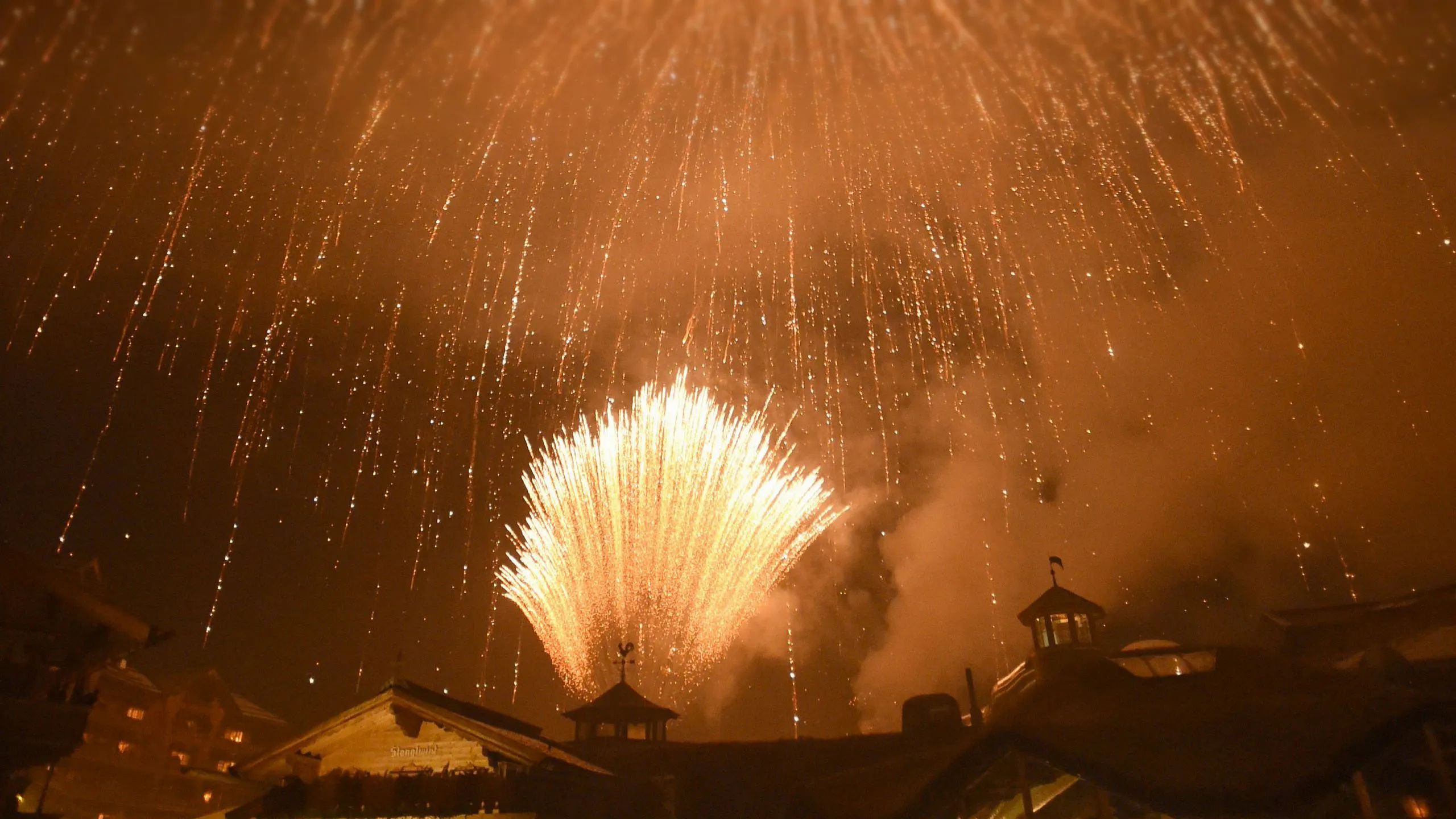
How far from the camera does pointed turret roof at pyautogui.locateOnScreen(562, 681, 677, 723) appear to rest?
88.6 feet

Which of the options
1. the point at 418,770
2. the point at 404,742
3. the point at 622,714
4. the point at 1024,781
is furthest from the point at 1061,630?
the point at 404,742

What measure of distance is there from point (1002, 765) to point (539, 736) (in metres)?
12.4

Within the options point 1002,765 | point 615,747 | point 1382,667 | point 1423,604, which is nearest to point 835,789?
point 1002,765

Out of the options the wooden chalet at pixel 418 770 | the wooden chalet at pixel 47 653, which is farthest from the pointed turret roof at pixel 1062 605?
the wooden chalet at pixel 47 653

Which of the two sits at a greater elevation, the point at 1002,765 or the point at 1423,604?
the point at 1423,604

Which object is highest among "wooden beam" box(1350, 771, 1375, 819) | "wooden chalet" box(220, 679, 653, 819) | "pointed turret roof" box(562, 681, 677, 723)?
"pointed turret roof" box(562, 681, 677, 723)

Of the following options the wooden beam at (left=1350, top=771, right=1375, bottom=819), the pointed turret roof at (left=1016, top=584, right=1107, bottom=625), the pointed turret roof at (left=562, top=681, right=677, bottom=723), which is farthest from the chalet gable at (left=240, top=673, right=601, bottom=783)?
the pointed turret roof at (left=1016, top=584, right=1107, bottom=625)

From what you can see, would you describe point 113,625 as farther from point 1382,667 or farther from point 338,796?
point 1382,667

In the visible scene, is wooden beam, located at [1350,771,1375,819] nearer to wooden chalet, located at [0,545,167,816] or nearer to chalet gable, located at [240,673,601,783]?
chalet gable, located at [240,673,601,783]

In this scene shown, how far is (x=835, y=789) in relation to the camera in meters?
13.3

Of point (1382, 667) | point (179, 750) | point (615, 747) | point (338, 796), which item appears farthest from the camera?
point (179, 750)

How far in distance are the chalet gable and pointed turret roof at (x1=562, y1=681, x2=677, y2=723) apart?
845cm

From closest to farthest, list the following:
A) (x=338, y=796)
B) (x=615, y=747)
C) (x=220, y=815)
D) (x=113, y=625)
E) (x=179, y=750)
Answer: (x=113, y=625), (x=338, y=796), (x=220, y=815), (x=615, y=747), (x=179, y=750)

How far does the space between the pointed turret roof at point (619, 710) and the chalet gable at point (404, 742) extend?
845 centimetres
